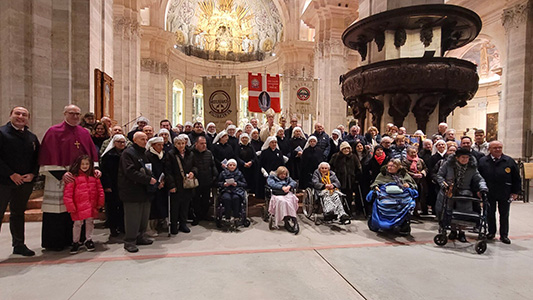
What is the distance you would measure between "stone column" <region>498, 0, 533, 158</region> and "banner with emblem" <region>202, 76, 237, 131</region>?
12.6 metres

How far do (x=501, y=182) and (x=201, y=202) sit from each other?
559 centimetres

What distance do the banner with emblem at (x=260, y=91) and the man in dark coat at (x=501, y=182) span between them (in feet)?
25.0

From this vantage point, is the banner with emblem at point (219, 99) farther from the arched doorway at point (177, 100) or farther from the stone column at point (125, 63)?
the arched doorway at point (177, 100)

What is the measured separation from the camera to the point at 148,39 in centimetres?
2231

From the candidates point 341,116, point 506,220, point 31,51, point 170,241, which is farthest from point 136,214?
point 341,116

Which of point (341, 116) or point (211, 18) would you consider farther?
Answer: point (211, 18)

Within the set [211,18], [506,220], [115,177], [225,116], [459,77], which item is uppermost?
[211,18]

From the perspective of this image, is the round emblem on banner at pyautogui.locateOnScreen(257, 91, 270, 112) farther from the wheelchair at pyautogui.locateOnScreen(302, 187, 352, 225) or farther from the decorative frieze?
the decorative frieze

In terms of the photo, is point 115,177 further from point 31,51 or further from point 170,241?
point 31,51

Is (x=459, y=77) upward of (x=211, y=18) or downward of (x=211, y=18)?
downward

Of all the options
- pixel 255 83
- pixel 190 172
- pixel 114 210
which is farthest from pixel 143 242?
pixel 255 83

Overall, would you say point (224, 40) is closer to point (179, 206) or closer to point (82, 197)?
point (179, 206)

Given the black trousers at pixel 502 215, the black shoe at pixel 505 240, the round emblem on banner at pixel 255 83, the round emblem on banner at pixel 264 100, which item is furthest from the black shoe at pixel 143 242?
the round emblem on banner at pixel 255 83

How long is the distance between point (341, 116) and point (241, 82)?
47.3 ft
